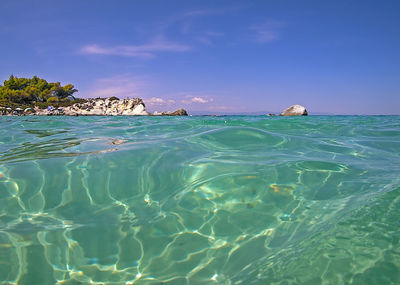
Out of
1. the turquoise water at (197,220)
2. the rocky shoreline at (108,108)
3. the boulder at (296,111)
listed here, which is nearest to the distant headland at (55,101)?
the rocky shoreline at (108,108)

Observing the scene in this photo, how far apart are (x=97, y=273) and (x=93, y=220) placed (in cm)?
53

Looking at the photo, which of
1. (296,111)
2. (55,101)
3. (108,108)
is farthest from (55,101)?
(296,111)

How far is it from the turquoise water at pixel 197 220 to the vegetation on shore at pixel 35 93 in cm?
5175

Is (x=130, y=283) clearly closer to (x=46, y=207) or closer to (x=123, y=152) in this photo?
(x=46, y=207)

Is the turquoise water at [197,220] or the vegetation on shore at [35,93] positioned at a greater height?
the vegetation on shore at [35,93]

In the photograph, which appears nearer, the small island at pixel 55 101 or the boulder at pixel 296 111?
the boulder at pixel 296 111

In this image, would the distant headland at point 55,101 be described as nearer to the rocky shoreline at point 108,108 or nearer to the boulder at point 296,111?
the rocky shoreline at point 108,108

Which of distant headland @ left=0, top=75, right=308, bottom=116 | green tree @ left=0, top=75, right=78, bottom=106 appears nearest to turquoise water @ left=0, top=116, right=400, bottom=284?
distant headland @ left=0, top=75, right=308, bottom=116

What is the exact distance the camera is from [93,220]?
73.3 inches

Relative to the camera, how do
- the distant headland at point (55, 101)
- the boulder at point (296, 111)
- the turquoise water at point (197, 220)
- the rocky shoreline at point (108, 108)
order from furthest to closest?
the rocky shoreline at point (108, 108), the distant headland at point (55, 101), the boulder at point (296, 111), the turquoise water at point (197, 220)

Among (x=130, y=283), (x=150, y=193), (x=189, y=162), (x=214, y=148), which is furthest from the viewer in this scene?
(x=214, y=148)

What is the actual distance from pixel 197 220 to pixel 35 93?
6094cm

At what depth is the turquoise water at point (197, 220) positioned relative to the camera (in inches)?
53.1

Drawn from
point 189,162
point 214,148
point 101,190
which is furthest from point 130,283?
point 214,148
